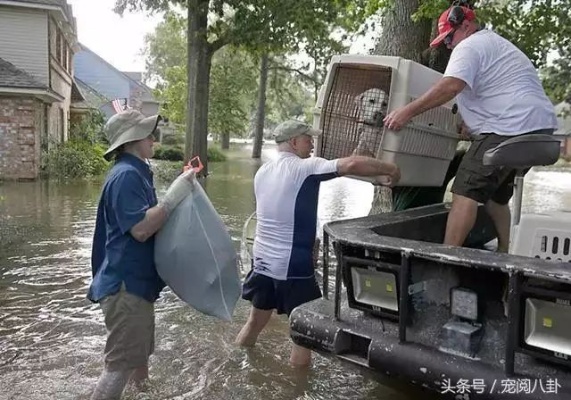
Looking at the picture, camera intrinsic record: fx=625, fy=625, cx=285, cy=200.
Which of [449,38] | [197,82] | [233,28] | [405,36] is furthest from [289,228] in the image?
[197,82]

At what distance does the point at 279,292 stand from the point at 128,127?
156 cm

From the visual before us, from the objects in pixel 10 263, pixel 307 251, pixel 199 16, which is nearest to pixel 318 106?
pixel 307 251

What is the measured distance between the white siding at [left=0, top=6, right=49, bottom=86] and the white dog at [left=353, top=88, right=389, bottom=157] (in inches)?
692

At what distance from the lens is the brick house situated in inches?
709

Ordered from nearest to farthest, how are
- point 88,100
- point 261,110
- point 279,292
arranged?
point 279,292 → point 88,100 → point 261,110

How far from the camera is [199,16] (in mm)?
19109

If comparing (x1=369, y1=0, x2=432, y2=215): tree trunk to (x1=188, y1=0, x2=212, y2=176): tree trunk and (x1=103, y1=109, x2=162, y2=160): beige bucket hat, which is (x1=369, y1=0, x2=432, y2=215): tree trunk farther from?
(x1=188, y1=0, x2=212, y2=176): tree trunk

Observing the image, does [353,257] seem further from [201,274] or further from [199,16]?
[199,16]

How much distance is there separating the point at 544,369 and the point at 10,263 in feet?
23.5

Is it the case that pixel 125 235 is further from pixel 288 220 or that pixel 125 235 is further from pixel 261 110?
pixel 261 110

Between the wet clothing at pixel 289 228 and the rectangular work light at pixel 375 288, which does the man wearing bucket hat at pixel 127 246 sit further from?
the rectangular work light at pixel 375 288

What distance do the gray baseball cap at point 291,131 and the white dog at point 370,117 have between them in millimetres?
350

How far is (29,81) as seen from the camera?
18.0m

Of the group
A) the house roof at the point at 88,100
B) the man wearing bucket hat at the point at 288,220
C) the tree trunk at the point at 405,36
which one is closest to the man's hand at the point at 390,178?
the man wearing bucket hat at the point at 288,220
